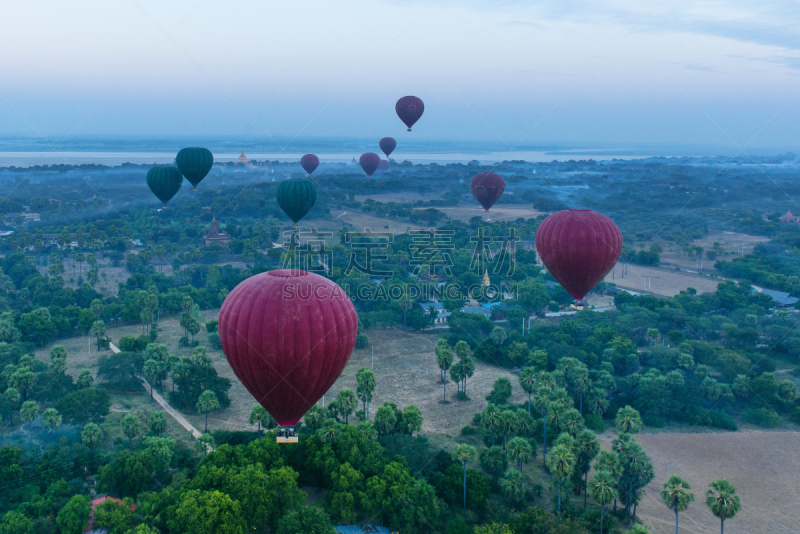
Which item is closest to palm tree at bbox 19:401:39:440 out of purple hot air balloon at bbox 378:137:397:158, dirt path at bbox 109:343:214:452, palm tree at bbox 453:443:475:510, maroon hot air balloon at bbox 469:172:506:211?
dirt path at bbox 109:343:214:452

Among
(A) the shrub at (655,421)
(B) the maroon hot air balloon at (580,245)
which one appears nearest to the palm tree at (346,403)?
(B) the maroon hot air balloon at (580,245)

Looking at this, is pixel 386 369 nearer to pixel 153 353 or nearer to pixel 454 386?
pixel 454 386

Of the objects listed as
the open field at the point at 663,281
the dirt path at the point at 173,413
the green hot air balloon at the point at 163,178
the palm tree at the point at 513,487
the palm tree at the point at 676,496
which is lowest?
the open field at the point at 663,281

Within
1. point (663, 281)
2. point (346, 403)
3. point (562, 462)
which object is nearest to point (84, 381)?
point (346, 403)

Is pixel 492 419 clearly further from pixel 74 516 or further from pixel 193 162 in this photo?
pixel 193 162

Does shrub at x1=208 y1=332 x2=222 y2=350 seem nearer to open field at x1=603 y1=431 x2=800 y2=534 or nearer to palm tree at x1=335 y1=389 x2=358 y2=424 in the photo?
palm tree at x1=335 y1=389 x2=358 y2=424

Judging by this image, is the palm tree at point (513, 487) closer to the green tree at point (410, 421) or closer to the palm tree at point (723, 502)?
the green tree at point (410, 421)
